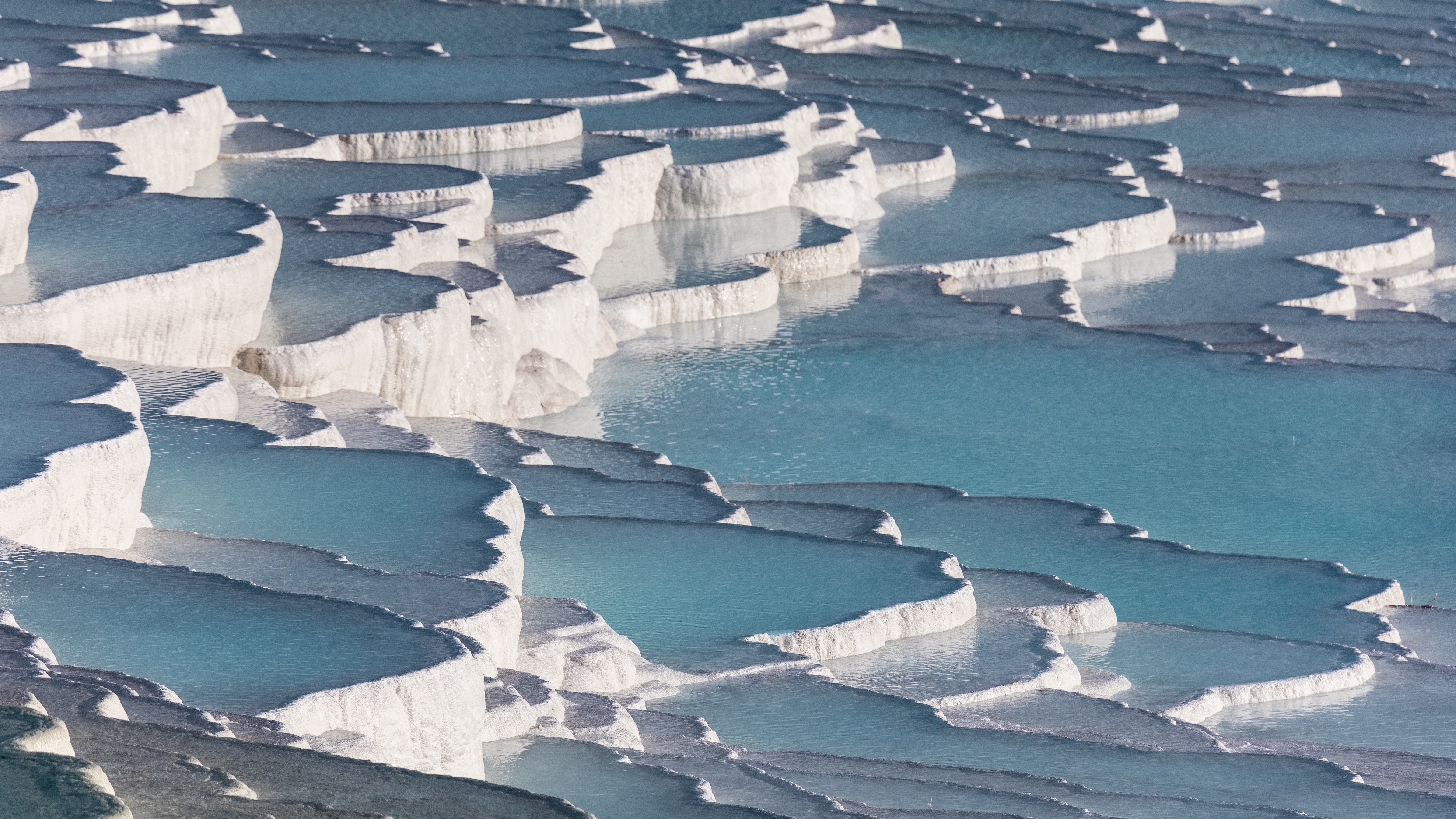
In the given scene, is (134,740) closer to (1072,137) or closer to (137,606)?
(137,606)

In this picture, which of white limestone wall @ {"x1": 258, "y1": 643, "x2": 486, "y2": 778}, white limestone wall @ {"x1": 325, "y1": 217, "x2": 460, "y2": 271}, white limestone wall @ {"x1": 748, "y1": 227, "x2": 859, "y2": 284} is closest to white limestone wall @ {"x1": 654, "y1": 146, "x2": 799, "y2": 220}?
white limestone wall @ {"x1": 748, "y1": 227, "x2": 859, "y2": 284}

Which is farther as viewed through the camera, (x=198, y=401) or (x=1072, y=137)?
(x=1072, y=137)

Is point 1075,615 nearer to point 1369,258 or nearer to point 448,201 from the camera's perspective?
point 448,201

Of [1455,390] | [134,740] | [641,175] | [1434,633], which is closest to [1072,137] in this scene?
[641,175]

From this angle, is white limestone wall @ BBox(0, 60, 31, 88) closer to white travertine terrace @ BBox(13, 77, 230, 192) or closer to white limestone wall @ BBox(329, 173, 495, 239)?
white travertine terrace @ BBox(13, 77, 230, 192)

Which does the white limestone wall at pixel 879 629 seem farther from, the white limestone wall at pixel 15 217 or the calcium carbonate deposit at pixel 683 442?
the white limestone wall at pixel 15 217

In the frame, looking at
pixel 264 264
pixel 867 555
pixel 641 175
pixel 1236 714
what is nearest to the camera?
pixel 1236 714
